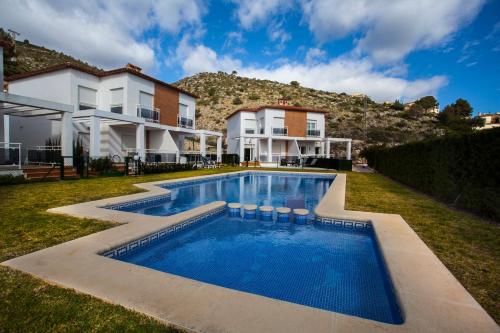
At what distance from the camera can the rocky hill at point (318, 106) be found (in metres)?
55.1

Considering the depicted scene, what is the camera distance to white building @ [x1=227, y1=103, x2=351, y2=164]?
116 feet

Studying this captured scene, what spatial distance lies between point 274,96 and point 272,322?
6891 cm

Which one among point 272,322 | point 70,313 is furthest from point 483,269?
point 70,313

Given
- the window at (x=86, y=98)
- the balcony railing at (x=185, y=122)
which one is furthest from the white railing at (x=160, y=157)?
the window at (x=86, y=98)

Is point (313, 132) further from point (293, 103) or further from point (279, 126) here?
point (293, 103)

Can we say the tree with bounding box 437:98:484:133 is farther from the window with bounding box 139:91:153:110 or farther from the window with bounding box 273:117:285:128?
the window with bounding box 139:91:153:110

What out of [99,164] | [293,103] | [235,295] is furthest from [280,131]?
[235,295]

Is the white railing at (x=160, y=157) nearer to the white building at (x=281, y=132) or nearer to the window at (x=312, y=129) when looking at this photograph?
the white building at (x=281, y=132)

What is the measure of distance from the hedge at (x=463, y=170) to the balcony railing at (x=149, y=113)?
21559 millimetres

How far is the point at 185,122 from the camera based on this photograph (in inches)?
1136

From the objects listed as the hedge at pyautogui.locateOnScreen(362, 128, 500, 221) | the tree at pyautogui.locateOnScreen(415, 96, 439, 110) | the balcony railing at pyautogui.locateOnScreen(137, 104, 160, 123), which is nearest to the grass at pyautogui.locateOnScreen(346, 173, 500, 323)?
the hedge at pyautogui.locateOnScreen(362, 128, 500, 221)

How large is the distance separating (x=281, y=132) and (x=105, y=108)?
22.0 metres

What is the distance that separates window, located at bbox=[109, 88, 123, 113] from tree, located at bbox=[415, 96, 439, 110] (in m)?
85.9

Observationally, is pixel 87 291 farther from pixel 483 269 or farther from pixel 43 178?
pixel 43 178
